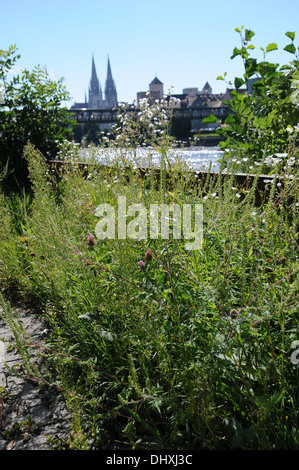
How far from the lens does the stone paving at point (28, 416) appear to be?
1.84 metres

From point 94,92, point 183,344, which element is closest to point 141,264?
point 183,344

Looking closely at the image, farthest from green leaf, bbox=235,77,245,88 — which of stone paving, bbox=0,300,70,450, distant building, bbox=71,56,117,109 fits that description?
distant building, bbox=71,56,117,109

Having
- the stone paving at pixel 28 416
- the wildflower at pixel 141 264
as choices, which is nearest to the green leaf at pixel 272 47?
the wildflower at pixel 141 264

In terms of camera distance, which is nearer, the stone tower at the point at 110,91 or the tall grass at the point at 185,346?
the tall grass at the point at 185,346

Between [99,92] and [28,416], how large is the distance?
162750mm

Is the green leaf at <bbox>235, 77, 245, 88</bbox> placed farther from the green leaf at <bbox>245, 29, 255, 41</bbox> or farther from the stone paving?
the stone paving

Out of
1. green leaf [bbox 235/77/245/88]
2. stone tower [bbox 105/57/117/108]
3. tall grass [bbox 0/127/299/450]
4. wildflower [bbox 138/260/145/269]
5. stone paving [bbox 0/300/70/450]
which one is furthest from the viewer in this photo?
stone tower [bbox 105/57/117/108]

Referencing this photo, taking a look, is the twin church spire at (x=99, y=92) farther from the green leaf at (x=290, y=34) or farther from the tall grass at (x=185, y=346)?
the tall grass at (x=185, y=346)

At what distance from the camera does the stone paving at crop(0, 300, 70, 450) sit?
1840 millimetres

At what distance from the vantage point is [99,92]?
504 ft

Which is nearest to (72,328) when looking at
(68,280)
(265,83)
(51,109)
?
(68,280)

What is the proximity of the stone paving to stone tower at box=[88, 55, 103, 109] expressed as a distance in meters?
158

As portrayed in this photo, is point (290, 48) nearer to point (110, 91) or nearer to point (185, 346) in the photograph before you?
point (185, 346)

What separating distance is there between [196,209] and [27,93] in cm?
617
